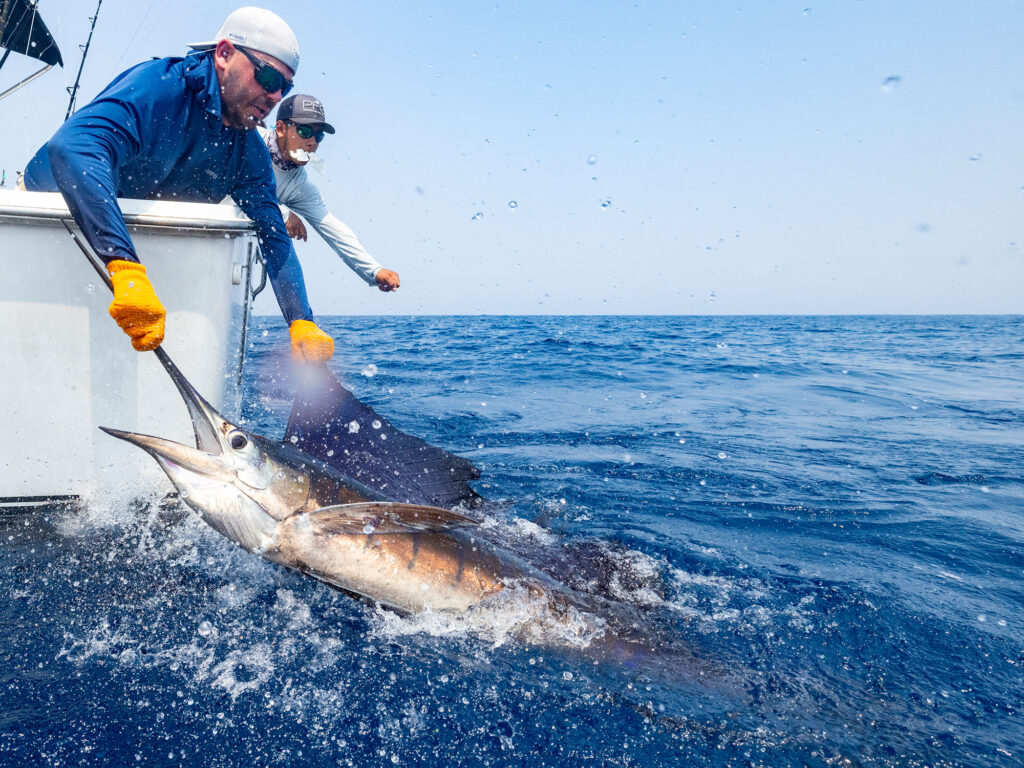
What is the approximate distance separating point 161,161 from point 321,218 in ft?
6.32

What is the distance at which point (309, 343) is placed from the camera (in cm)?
280

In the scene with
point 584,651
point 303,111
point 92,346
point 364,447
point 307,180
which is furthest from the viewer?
point 307,180

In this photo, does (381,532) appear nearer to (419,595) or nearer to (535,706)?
(419,595)

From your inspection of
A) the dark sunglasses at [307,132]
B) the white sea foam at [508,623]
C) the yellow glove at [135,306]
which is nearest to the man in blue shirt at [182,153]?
the yellow glove at [135,306]

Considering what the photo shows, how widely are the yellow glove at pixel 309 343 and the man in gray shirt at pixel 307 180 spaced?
1.17 m

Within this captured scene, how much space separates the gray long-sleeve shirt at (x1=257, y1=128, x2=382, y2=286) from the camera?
4.06m

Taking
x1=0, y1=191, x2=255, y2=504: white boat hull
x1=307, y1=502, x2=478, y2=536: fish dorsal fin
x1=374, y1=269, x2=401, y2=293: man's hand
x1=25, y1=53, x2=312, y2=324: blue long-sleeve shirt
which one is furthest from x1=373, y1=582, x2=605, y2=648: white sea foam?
x1=374, y1=269, x2=401, y2=293: man's hand

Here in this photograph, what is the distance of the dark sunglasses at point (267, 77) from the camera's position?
2.28 m

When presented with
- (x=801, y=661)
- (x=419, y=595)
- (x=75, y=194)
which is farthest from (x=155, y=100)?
(x=801, y=661)

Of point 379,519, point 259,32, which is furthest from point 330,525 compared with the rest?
point 259,32

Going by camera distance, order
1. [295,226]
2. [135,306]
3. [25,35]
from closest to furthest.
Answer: [135,306] < [295,226] < [25,35]

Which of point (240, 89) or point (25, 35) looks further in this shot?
point (25, 35)

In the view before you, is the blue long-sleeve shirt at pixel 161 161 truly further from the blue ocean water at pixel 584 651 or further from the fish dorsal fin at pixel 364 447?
the blue ocean water at pixel 584 651

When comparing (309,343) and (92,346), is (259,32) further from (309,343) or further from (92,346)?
(92,346)
